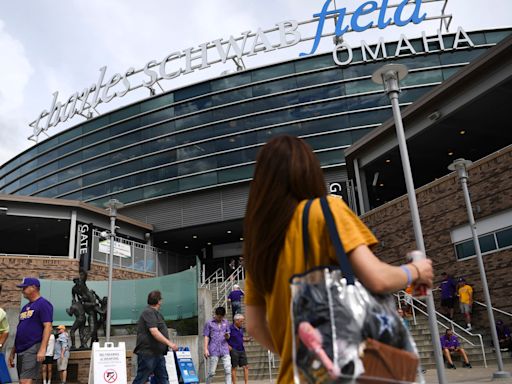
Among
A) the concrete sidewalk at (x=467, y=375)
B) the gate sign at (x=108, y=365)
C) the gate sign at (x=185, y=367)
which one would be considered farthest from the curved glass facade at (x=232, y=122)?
the gate sign at (x=108, y=365)

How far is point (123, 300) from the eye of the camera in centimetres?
2067

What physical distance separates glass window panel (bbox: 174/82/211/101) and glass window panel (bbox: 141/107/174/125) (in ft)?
3.48

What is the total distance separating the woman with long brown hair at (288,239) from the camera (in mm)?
1736

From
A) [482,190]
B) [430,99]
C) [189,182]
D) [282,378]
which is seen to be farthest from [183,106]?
[282,378]

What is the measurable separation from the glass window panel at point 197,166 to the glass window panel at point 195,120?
2758mm

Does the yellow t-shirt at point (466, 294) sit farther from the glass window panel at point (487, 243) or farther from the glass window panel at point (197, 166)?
the glass window panel at point (197, 166)

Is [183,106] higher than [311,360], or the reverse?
[183,106]

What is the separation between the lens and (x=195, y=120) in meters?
36.6

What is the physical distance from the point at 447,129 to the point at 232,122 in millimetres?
16688

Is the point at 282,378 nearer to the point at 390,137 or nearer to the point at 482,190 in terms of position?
the point at 482,190

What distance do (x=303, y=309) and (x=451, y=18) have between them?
3862 centimetres

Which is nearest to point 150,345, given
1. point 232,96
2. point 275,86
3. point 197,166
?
point 197,166

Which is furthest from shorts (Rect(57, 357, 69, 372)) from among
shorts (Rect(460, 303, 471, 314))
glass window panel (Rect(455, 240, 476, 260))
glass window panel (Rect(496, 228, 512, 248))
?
glass window panel (Rect(496, 228, 512, 248))

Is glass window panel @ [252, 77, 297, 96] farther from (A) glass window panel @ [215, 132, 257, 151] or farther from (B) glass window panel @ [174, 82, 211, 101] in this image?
(B) glass window panel @ [174, 82, 211, 101]
